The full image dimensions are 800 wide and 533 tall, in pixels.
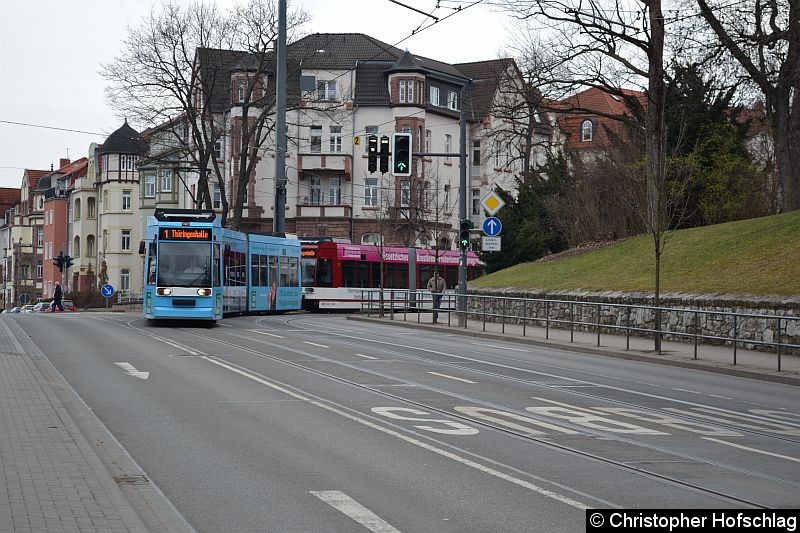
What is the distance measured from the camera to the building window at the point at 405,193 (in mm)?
71500

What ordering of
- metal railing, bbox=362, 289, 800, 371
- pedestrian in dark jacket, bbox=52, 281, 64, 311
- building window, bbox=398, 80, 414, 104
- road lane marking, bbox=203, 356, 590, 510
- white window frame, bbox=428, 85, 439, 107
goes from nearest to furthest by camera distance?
road lane marking, bbox=203, 356, 590, 510 → metal railing, bbox=362, 289, 800, 371 → pedestrian in dark jacket, bbox=52, 281, 64, 311 → building window, bbox=398, 80, 414, 104 → white window frame, bbox=428, 85, 439, 107

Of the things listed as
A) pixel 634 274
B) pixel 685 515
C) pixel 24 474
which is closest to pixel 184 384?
pixel 24 474

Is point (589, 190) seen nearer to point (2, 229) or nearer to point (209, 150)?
point (209, 150)

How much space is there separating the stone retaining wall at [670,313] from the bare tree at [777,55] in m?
8.01

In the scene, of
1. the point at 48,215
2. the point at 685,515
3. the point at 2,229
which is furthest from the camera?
the point at 2,229

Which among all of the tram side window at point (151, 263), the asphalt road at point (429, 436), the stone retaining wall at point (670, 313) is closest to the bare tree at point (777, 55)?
the stone retaining wall at point (670, 313)

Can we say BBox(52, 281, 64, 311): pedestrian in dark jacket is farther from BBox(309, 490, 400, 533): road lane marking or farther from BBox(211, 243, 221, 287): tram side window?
BBox(309, 490, 400, 533): road lane marking

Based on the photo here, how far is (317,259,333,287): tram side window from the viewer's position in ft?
174

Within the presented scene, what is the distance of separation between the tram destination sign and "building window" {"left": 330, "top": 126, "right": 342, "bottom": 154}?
144ft

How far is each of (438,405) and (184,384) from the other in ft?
14.2

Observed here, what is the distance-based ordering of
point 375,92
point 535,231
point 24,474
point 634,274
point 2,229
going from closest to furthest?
point 24,474
point 634,274
point 535,231
point 375,92
point 2,229

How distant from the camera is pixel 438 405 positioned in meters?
15.2

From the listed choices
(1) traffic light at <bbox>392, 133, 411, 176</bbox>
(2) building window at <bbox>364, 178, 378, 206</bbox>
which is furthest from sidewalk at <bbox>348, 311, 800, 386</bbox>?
(2) building window at <bbox>364, 178, 378, 206</bbox>

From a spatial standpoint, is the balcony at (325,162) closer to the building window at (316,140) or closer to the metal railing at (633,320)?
the building window at (316,140)
